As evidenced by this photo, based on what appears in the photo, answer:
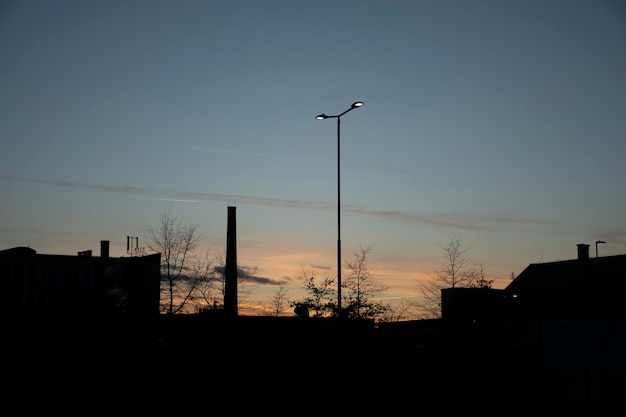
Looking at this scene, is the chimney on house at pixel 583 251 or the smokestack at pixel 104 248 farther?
the smokestack at pixel 104 248

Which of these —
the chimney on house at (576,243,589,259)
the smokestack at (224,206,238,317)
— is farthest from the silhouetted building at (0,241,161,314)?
the chimney on house at (576,243,589,259)

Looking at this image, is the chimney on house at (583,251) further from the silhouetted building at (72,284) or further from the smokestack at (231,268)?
the silhouetted building at (72,284)

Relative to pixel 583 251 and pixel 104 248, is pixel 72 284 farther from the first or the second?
pixel 583 251

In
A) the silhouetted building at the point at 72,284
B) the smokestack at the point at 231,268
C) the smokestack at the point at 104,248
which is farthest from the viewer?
the smokestack at the point at 104,248

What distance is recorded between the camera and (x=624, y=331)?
149 ft

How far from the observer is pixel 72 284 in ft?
208

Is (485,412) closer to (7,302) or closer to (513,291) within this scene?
(513,291)

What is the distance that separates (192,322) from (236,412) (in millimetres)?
22604

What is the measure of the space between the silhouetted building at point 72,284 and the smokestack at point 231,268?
7.54 metres

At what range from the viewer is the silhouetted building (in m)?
60.4

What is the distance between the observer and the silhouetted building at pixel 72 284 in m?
60.4

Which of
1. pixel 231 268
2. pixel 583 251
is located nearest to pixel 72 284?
pixel 231 268

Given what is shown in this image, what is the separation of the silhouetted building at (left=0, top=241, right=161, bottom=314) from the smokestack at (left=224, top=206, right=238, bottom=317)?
24.7 feet

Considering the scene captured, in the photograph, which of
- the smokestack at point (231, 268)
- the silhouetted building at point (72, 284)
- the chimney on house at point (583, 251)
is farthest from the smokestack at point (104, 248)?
the chimney on house at point (583, 251)
